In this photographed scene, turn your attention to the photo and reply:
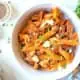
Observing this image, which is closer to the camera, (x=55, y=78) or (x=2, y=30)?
(x=55, y=78)

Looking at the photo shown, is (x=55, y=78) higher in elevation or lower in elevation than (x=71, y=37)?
lower

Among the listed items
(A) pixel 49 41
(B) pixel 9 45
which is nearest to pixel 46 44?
(A) pixel 49 41

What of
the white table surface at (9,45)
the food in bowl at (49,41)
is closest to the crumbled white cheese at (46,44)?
the food in bowl at (49,41)

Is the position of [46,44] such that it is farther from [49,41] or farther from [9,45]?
[9,45]

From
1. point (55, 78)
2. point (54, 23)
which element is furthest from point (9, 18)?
point (55, 78)

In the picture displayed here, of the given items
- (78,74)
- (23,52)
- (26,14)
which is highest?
(26,14)

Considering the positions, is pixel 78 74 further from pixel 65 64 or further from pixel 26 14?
pixel 26 14
